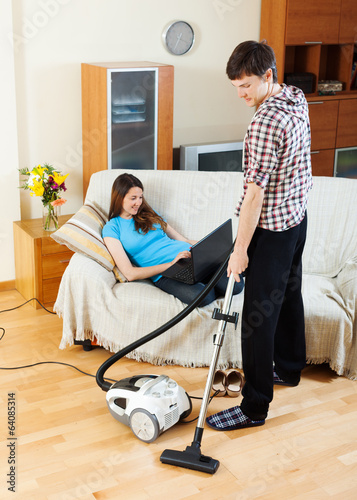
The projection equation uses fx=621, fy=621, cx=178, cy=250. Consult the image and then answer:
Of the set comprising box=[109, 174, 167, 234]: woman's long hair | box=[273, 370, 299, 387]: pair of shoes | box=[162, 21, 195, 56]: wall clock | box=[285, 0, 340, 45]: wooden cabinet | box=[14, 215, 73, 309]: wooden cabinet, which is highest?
box=[285, 0, 340, 45]: wooden cabinet

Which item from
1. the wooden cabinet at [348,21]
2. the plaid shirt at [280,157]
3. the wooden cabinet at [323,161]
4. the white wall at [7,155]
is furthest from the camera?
the wooden cabinet at [323,161]

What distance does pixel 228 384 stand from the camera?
8.81 ft

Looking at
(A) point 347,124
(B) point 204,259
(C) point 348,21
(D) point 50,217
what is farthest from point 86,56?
(A) point 347,124

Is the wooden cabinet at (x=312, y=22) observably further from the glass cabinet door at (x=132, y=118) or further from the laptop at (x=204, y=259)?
the laptop at (x=204, y=259)

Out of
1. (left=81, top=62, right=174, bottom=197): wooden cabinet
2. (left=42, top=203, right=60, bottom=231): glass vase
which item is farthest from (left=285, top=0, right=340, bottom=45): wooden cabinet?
(left=42, top=203, right=60, bottom=231): glass vase

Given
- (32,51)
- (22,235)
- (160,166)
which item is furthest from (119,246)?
(32,51)

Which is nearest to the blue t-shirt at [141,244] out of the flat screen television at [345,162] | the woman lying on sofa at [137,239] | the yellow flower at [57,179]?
the woman lying on sofa at [137,239]

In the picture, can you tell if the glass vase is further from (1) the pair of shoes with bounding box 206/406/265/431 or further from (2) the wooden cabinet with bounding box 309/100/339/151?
(2) the wooden cabinet with bounding box 309/100/339/151

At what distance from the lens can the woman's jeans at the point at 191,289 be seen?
2.80 metres

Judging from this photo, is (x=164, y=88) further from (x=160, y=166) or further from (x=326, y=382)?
(x=326, y=382)

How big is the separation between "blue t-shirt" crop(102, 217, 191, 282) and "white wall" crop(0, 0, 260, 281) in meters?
0.96

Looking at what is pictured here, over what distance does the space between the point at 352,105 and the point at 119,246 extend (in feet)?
8.74

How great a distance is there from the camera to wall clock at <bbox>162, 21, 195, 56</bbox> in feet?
13.4

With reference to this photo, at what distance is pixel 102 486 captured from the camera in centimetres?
209
